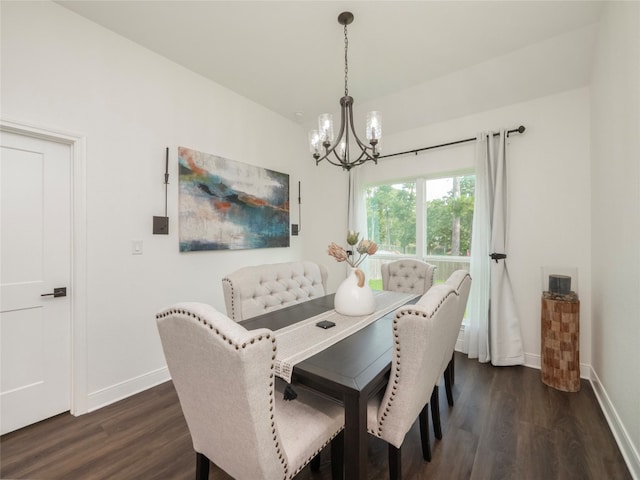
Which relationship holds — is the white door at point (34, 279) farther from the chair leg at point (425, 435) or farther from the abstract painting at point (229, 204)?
the chair leg at point (425, 435)

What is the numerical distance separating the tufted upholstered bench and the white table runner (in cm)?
45

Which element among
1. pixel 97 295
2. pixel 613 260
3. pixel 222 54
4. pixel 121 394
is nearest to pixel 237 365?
pixel 97 295

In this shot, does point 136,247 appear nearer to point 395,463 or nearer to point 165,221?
point 165,221

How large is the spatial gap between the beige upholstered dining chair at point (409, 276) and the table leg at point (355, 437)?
190 cm

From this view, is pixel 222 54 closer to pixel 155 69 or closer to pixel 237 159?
pixel 155 69

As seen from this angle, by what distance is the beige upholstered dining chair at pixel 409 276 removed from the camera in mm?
2768

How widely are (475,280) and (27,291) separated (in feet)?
12.4

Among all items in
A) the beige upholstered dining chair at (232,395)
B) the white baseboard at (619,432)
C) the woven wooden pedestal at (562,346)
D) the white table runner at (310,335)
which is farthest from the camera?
the woven wooden pedestal at (562,346)

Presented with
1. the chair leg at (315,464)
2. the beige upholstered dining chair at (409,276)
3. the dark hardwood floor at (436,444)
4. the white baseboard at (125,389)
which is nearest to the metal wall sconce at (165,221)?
the white baseboard at (125,389)

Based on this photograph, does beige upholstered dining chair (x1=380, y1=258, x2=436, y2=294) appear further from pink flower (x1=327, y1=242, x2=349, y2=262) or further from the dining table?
pink flower (x1=327, y1=242, x2=349, y2=262)

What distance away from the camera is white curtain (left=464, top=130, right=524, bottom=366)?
2.74 metres

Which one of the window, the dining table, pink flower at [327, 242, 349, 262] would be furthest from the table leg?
the window

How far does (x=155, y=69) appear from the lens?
8.11ft

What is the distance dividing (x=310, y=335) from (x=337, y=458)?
559 millimetres
